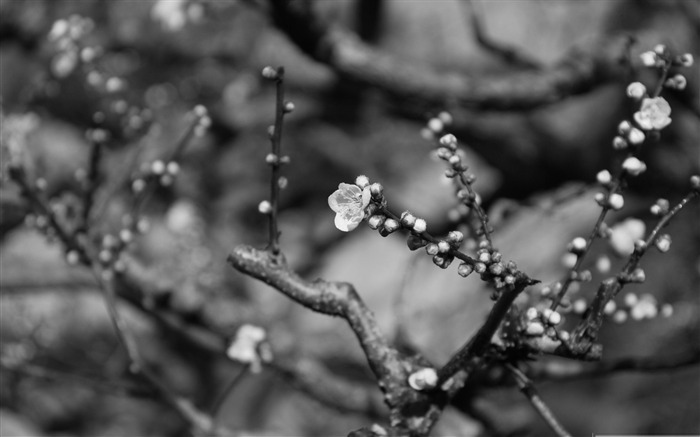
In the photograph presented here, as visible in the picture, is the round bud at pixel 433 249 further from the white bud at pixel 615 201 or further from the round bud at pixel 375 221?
the white bud at pixel 615 201

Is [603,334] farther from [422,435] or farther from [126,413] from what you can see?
[126,413]

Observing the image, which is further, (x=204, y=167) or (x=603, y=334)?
(x=204, y=167)

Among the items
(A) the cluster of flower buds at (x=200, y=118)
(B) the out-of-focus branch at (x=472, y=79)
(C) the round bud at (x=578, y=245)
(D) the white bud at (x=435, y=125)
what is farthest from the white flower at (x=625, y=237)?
(A) the cluster of flower buds at (x=200, y=118)

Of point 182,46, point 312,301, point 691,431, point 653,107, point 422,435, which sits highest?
point 182,46

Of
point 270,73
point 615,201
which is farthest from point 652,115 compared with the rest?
point 270,73

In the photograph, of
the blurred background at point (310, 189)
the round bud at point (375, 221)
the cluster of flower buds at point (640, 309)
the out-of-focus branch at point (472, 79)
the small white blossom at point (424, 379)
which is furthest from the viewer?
the blurred background at point (310, 189)

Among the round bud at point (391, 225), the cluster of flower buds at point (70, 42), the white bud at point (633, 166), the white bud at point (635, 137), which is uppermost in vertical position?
the cluster of flower buds at point (70, 42)

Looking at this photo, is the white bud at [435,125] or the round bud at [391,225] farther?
the white bud at [435,125]

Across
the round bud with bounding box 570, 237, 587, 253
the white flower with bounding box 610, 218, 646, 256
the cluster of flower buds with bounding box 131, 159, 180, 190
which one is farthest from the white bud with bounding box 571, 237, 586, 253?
the cluster of flower buds with bounding box 131, 159, 180, 190

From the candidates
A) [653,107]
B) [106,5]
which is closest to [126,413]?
[106,5]
